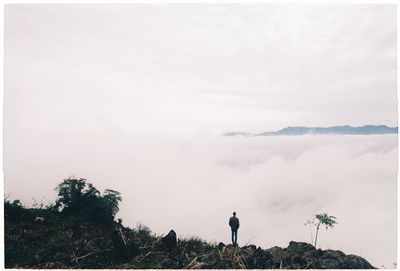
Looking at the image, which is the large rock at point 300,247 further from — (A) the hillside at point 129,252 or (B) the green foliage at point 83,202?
(B) the green foliage at point 83,202

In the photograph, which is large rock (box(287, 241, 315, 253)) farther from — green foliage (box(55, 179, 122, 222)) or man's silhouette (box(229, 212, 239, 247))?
green foliage (box(55, 179, 122, 222))

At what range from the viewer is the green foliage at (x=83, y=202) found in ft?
35.6

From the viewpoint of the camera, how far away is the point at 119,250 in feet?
30.2

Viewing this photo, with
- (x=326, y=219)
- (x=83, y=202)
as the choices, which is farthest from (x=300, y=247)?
(x=83, y=202)

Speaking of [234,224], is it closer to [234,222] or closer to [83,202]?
[234,222]

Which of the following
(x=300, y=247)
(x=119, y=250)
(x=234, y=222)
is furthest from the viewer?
(x=234, y=222)

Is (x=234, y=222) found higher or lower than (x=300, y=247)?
higher

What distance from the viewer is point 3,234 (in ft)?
31.8

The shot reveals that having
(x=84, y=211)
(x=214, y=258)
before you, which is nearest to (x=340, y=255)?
(x=214, y=258)

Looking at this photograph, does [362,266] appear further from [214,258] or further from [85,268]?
[85,268]

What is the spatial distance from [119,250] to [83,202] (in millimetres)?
2607

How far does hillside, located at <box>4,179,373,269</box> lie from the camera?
29.6ft

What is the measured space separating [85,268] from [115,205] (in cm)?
269

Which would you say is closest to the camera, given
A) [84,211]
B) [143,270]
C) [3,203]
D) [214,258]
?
[143,270]
